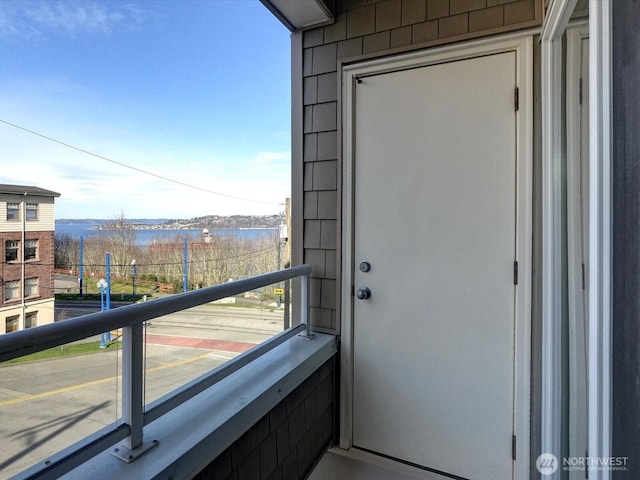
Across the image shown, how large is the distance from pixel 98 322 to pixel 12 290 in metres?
2.77

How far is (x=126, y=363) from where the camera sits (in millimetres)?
977

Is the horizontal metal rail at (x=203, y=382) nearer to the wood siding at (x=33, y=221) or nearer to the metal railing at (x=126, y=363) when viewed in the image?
the metal railing at (x=126, y=363)

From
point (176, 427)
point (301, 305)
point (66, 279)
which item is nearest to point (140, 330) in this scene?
point (176, 427)

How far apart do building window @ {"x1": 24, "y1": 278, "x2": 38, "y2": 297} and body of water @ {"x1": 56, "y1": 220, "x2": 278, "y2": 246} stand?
438 mm

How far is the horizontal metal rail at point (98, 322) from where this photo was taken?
715 mm

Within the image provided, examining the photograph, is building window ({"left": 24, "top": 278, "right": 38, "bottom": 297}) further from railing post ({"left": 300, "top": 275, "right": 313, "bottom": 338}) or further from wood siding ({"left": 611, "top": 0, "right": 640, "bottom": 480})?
wood siding ({"left": 611, "top": 0, "right": 640, "bottom": 480})

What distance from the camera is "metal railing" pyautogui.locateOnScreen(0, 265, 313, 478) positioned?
0.77 metres

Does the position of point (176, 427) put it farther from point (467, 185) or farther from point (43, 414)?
point (467, 185)

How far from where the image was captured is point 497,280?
163 cm

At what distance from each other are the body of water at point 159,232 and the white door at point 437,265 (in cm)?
193


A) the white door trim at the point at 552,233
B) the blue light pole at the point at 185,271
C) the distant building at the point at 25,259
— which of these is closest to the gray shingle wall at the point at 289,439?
the white door trim at the point at 552,233

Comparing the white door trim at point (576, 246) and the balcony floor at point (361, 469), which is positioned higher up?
the white door trim at point (576, 246)

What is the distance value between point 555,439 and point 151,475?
146 cm

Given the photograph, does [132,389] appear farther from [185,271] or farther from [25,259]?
[185,271]
